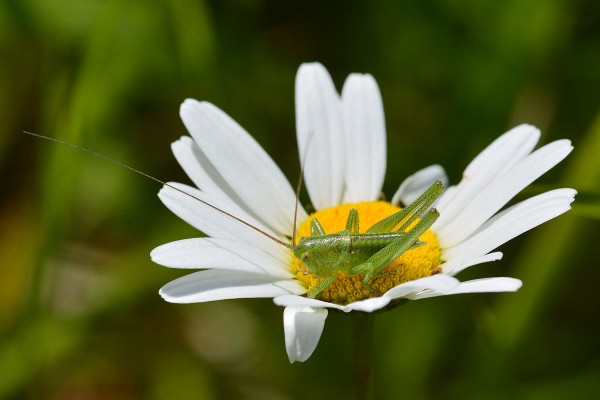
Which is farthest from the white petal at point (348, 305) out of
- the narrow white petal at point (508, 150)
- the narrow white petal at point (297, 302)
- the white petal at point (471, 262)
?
the narrow white petal at point (508, 150)

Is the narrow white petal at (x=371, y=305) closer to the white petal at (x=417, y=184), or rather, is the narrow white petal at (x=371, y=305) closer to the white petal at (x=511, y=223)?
the white petal at (x=511, y=223)

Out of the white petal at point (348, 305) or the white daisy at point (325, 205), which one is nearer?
the white petal at point (348, 305)

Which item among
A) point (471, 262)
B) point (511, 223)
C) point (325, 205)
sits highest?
point (325, 205)

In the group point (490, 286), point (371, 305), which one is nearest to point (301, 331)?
point (371, 305)

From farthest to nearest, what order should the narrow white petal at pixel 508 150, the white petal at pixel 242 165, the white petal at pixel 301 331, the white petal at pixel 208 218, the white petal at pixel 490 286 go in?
the white petal at pixel 242 165 → the narrow white petal at pixel 508 150 → the white petal at pixel 208 218 → the white petal at pixel 301 331 → the white petal at pixel 490 286

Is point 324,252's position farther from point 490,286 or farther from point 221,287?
point 490,286

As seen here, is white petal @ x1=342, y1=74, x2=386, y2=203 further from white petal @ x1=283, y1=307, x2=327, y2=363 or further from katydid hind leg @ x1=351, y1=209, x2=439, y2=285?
white petal @ x1=283, y1=307, x2=327, y2=363

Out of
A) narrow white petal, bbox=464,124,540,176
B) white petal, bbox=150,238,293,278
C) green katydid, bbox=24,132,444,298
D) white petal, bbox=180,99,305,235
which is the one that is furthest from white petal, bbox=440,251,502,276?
white petal, bbox=180,99,305,235
